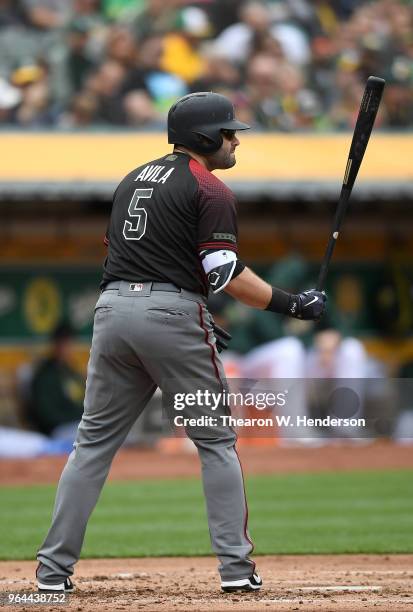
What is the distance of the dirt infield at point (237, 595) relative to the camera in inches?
167

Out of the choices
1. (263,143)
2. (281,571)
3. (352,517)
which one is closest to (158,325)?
(281,571)

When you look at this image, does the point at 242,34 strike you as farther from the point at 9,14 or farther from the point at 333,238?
the point at 333,238

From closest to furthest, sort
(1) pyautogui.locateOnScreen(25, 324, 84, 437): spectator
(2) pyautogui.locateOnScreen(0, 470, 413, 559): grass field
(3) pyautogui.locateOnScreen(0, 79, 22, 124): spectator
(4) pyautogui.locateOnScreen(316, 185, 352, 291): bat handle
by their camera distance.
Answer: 1. (4) pyautogui.locateOnScreen(316, 185, 352, 291): bat handle
2. (2) pyautogui.locateOnScreen(0, 470, 413, 559): grass field
3. (1) pyautogui.locateOnScreen(25, 324, 84, 437): spectator
4. (3) pyautogui.locateOnScreen(0, 79, 22, 124): spectator

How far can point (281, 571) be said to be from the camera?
17.9ft

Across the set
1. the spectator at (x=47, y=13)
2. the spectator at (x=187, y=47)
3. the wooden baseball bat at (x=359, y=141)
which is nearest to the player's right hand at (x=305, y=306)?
the wooden baseball bat at (x=359, y=141)

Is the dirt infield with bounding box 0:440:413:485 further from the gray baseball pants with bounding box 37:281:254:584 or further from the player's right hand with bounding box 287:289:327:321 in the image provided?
the player's right hand with bounding box 287:289:327:321

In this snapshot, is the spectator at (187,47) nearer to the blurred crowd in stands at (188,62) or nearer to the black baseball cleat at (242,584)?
the blurred crowd in stands at (188,62)

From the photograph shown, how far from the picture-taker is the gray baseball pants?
14.4 feet

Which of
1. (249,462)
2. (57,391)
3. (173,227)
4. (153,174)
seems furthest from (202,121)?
(57,391)

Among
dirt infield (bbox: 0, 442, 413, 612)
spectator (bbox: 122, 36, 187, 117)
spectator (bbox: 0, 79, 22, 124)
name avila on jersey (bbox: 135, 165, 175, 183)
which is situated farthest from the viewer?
spectator (bbox: 122, 36, 187, 117)

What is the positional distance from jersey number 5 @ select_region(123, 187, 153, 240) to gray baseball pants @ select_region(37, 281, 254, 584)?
0.19 m

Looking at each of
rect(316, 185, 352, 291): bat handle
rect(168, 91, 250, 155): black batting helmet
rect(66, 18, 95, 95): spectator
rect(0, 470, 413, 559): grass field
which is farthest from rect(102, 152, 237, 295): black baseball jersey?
rect(66, 18, 95, 95): spectator

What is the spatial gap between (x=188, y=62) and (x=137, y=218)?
9.44 metres

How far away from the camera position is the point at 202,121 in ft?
15.0
